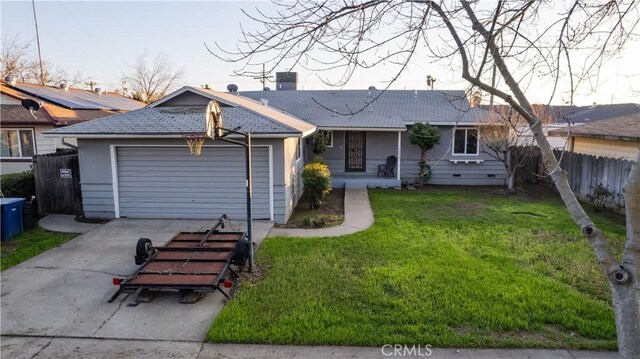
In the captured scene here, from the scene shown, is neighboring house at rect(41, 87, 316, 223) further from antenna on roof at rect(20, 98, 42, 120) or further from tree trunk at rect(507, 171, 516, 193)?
tree trunk at rect(507, 171, 516, 193)

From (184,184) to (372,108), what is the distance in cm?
1016

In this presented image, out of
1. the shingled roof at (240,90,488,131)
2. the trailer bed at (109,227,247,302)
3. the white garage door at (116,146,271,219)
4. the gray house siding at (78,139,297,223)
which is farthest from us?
the shingled roof at (240,90,488,131)

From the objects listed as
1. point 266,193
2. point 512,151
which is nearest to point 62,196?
point 266,193

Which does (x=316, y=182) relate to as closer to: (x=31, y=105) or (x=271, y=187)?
(x=271, y=187)

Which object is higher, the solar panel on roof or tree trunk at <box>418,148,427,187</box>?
the solar panel on roof

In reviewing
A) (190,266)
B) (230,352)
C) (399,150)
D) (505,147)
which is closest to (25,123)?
(190,266)

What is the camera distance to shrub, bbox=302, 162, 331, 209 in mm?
11719

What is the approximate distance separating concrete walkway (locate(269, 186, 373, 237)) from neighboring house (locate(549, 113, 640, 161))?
5.59 metres

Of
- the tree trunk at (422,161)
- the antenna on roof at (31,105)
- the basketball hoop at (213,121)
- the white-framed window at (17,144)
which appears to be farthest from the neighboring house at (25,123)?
the tree trunk at (422,161)

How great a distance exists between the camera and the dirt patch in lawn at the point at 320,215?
10234 millimetres

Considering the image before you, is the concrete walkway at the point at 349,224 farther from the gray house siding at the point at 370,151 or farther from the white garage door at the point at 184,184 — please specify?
the gray house siding at the point at 370,151

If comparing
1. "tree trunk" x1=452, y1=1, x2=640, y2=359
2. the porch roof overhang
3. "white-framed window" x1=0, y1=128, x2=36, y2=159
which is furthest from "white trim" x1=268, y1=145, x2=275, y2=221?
"white-framed window" x1=0, y1=128, x2=36, y2=159

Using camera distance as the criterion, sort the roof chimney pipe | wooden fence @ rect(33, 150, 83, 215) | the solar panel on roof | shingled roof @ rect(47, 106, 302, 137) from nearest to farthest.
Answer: shingled roof @ rect(47, 106, 302, 137)
wooden fence @ rect(33, 150, 83, 215)
the solar panel on roof
the roof chimney pipe

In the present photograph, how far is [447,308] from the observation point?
547cm
